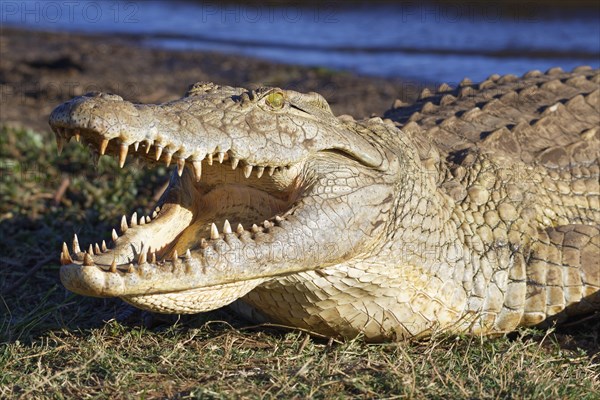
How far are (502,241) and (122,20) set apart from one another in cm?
2031

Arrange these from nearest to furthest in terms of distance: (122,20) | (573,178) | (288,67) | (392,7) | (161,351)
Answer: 1. (161,351)
2. (573,178)
3. (288,67)
4. (392,7)
5. (122,20)

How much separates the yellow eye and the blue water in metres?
7.38

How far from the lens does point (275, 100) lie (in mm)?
3459

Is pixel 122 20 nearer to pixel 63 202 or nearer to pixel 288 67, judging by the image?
pixel 288 67

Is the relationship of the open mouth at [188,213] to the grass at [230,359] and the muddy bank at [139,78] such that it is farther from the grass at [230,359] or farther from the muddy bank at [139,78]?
the muddy bank at [139,78]

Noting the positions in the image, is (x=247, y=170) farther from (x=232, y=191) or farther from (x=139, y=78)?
(x=139, y=78)

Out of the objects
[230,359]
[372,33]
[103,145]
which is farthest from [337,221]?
[372,33]

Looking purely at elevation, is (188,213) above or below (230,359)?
above

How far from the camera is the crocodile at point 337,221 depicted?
10.3ft

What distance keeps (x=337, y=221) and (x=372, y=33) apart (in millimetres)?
13287

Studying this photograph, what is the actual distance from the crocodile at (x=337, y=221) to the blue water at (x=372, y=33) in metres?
6.46

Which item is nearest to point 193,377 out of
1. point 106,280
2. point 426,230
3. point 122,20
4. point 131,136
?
point 106,280

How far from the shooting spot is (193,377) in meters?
3.31

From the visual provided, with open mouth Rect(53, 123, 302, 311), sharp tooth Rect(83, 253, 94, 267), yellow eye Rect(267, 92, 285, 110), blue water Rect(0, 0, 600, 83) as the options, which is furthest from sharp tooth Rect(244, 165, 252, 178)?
blue water Rect(0, 0, 600, 83)
